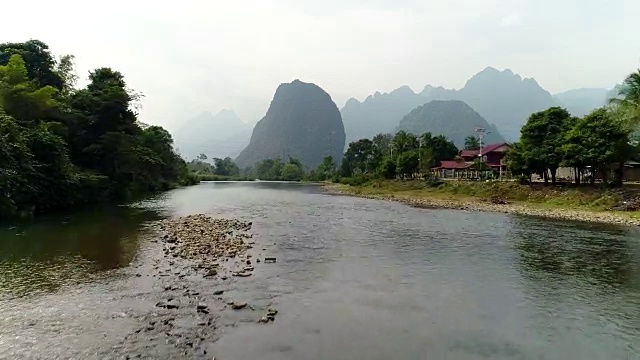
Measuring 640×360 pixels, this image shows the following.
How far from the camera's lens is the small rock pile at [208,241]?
16.5m

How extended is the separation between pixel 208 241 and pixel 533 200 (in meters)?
34.1

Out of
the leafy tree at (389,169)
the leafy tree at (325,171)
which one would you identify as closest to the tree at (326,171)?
the leafy tree at (325,171)

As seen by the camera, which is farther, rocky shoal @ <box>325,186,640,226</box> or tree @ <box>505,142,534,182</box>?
tree @ <box>505,142,534,182</box>

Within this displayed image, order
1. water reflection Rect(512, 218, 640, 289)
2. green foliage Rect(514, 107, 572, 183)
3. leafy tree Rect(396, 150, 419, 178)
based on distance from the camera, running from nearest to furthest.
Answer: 1. water reflection Rect(512, 218, 640, 289)
2. green foliage Rect(514, 107, 572, 183)
3. leafy tree Rect(396, 150, 419, 178)

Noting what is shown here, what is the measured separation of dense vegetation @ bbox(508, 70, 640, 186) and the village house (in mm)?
15152

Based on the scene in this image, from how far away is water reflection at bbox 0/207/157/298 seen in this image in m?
13.8

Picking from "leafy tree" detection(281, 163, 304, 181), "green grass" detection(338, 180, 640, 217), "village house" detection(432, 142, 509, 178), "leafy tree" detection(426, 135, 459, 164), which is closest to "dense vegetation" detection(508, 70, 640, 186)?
"green grass" detection(338, 180, 640, 217)

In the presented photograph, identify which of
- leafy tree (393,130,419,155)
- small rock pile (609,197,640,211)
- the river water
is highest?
leafy tree (393,130,419,155)

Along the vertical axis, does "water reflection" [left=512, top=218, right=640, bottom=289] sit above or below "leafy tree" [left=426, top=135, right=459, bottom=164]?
below

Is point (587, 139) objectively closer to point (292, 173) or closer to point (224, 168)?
point (292, 173)

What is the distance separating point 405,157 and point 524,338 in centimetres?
6541

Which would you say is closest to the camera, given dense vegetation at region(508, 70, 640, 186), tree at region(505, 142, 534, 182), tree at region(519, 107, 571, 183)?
dense vegetation at region(508, 70, 640, 186)

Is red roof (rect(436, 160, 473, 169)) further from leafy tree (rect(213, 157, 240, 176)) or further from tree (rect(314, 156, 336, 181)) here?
leafy tree (rect(213, 157, 240, 176))

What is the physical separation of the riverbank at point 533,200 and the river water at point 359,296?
351 inches
